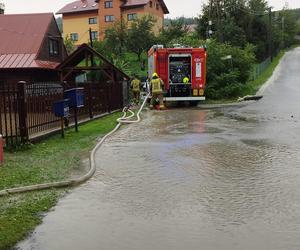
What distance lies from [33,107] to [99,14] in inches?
2820

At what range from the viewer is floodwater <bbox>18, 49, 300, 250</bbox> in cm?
558

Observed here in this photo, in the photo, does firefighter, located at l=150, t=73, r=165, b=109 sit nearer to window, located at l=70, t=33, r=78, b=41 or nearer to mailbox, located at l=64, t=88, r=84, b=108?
mailbox, located at l=64, t=88, r=84, b=108

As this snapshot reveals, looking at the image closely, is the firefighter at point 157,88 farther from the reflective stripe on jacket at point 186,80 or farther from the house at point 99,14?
the house at point 99,14

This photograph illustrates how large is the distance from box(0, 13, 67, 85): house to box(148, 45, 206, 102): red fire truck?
9.76 m

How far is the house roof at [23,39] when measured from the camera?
33.0 metres

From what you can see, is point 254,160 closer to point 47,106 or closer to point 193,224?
point 193,224

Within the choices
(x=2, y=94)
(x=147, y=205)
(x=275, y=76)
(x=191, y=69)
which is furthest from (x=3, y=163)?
(x=275, y=76)

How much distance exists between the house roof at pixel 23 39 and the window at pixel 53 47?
4.54 ft

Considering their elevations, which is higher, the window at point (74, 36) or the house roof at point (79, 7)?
the house roof at point (79, 7)

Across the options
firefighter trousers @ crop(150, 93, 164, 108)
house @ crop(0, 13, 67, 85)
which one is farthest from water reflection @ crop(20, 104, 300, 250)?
house @ crop(0, 13, 67, 85)

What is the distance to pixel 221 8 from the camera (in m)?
58.8

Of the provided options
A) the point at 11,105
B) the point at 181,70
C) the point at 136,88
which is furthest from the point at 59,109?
the point at 136,88

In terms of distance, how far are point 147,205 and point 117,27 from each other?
60033 millimetres

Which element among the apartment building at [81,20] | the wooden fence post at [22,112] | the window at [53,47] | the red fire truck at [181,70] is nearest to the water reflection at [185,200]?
the wooden fence post at [22,112]
